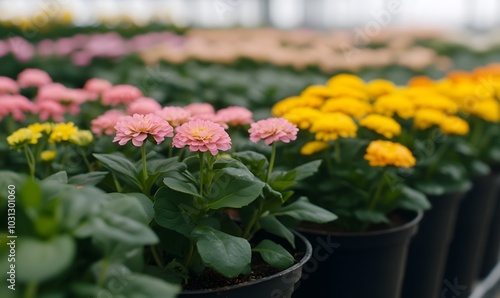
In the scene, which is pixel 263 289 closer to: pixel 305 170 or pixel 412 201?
pixel 305 170

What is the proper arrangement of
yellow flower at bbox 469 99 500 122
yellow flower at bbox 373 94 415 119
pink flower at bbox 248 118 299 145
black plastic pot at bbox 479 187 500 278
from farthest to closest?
black plastic pot at bbox 479 187 500 278 < yellow flower at bbox 469 99 500 122 < yellow flower at bbox 373 94 415 119 < pink flower at bbox 248 118 299 145

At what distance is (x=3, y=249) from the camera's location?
0.78m

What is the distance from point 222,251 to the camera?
42.6 inches

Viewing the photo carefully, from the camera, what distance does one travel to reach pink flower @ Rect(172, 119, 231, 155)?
3.67 feet

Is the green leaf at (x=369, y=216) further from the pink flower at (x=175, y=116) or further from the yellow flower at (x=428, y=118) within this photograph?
the pink flower at (x=175, y=116)

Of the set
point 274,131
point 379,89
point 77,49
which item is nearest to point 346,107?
point 379,89

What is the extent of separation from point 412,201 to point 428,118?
0.31 meters

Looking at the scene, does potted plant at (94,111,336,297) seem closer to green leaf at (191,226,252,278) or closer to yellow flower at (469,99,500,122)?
green leaf at (191,226,252,278)

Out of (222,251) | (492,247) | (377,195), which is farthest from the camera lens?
(492,247)

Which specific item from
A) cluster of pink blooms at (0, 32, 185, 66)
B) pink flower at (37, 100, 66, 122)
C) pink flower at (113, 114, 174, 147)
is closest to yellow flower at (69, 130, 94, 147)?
pink flower at (113, 114, 174, 147)

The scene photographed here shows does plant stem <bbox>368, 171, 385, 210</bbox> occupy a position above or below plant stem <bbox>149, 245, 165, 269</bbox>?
below

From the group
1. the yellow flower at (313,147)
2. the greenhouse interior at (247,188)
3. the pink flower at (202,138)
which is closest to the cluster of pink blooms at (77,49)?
the greenhouse interior at (247,188)

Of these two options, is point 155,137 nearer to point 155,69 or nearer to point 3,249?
point 3,249

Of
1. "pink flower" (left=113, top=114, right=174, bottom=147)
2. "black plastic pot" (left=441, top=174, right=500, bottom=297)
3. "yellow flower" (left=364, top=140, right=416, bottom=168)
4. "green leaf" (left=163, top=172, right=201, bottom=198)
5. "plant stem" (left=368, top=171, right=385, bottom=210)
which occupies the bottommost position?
"black plastic pot" (left=441, top=174, right=500, bottom=297)
